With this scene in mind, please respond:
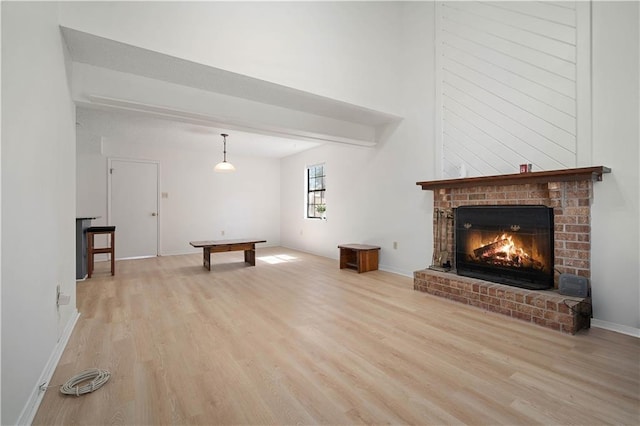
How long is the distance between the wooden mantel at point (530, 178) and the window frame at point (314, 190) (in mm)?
3030

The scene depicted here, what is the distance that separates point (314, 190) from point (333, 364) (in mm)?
5221

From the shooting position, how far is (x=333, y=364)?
1.95 meters

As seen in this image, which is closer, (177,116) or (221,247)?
(177,116)

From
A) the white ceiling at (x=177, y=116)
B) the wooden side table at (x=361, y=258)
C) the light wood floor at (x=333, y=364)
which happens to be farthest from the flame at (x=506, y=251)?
the white ceiling at (x=177, y=116)

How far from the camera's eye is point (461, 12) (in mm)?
3732

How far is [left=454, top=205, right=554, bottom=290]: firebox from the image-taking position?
2920 mm

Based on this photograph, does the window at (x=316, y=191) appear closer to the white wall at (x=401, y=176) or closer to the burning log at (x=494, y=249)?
the white wall at (x=401, y=176)

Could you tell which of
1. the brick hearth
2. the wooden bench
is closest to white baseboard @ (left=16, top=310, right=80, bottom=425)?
the wooden bench

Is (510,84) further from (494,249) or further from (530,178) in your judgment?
(494,249)

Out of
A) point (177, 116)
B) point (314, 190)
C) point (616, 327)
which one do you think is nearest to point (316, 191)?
point (314, 190)

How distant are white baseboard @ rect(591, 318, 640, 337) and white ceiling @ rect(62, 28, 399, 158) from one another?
130 inches

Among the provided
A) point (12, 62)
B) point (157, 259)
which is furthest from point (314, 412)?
point (157, 259)

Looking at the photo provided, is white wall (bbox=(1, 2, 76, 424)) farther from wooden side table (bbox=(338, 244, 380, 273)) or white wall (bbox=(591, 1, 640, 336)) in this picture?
white wall (bbox=(591, 1, 640, 336))

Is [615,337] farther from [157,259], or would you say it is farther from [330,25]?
[157,259]
